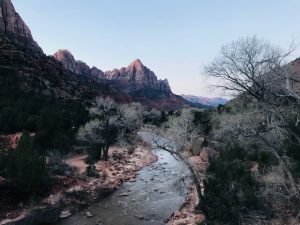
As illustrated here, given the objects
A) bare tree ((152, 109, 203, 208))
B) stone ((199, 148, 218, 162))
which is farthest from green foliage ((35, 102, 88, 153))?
stone ((199, 148, 218, 162))

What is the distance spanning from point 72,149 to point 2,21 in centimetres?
8720

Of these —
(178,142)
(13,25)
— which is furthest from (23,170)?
(13,25)

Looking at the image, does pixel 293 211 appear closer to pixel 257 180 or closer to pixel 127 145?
pixel 257 180

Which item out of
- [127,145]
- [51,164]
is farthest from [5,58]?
[51,164]

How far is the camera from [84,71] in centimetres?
18612

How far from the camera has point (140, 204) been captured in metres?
20.3

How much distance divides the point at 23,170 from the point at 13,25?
105m

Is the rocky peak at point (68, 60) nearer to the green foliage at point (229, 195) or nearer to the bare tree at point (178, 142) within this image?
the bare tree at point (178, 142)

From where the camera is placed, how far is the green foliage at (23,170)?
1758 centimetres

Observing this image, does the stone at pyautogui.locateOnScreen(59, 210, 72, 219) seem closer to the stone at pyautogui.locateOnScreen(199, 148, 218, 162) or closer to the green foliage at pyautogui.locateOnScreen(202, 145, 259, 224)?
the green foliage at pyautogui.locateOnScreen(202, 145, 259, 224)

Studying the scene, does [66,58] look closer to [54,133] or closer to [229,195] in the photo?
[54,133]

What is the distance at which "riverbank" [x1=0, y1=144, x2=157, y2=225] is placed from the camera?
54.4 ft

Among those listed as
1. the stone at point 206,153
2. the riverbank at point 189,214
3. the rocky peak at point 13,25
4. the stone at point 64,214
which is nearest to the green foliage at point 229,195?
the riverbank at point 189,214

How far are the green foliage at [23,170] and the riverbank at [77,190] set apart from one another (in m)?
0.87
